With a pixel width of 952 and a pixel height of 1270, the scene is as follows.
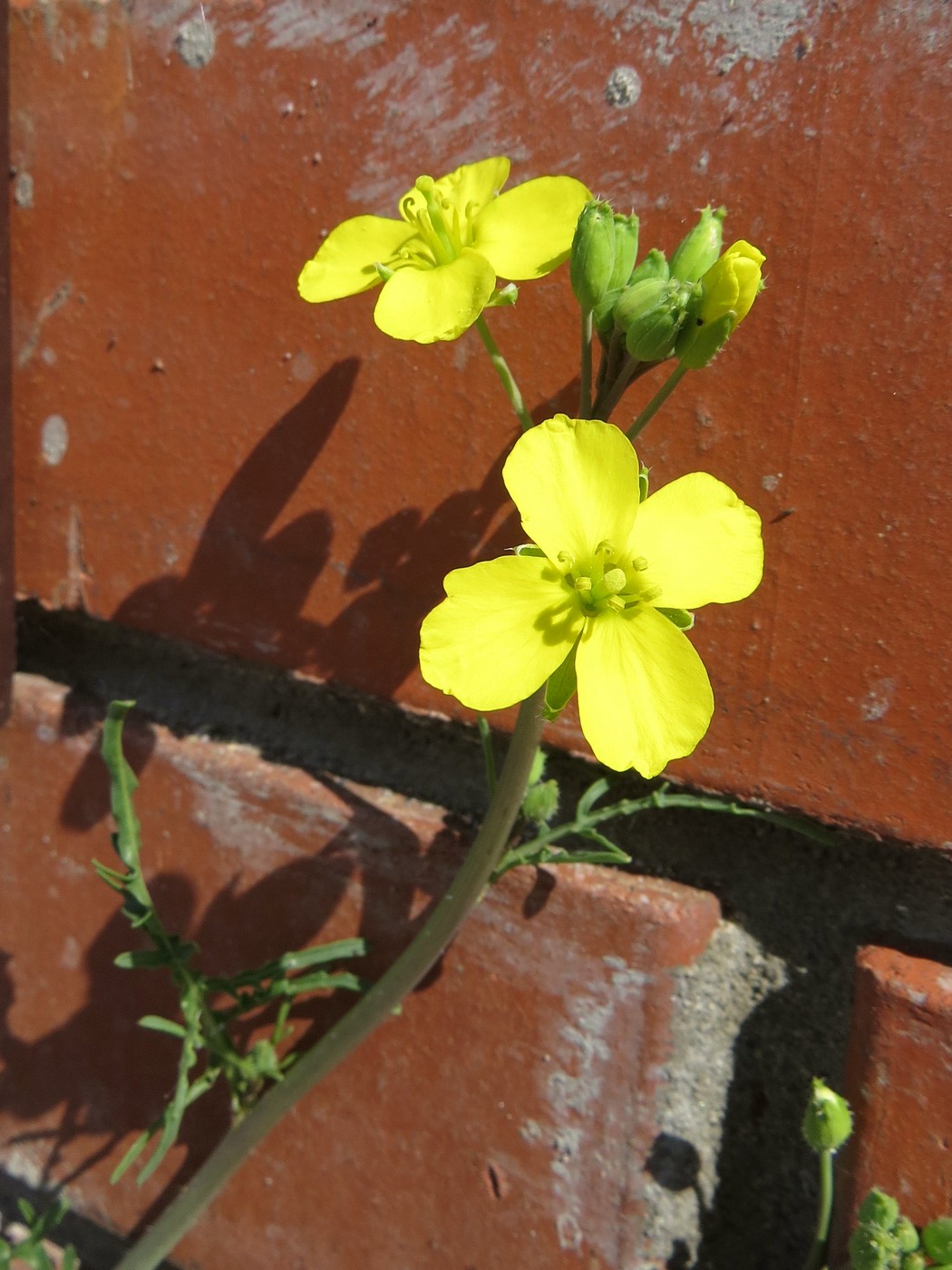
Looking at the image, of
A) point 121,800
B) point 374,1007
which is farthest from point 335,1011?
point 121,800

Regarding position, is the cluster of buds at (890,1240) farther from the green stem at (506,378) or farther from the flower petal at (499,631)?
the green stem at (506,378)

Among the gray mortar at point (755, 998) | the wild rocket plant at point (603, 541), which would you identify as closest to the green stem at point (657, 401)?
the wild rocket plant at point (603, 541)

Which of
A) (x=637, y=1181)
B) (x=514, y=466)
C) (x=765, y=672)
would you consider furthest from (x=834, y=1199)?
(x=514, y=466)

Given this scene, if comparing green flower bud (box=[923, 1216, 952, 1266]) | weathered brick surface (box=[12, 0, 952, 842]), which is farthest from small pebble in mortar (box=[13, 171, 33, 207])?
green flower bud (box=[923, 1216, 952, 1266])

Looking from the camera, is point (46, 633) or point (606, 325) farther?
point (46, 633)

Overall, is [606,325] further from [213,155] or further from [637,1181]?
[637,1181]

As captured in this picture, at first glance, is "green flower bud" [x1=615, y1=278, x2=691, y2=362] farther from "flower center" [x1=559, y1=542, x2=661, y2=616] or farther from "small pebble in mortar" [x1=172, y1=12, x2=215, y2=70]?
"small pebble in mortar" [x1=172, y1=12, x2=215, y2=70]
